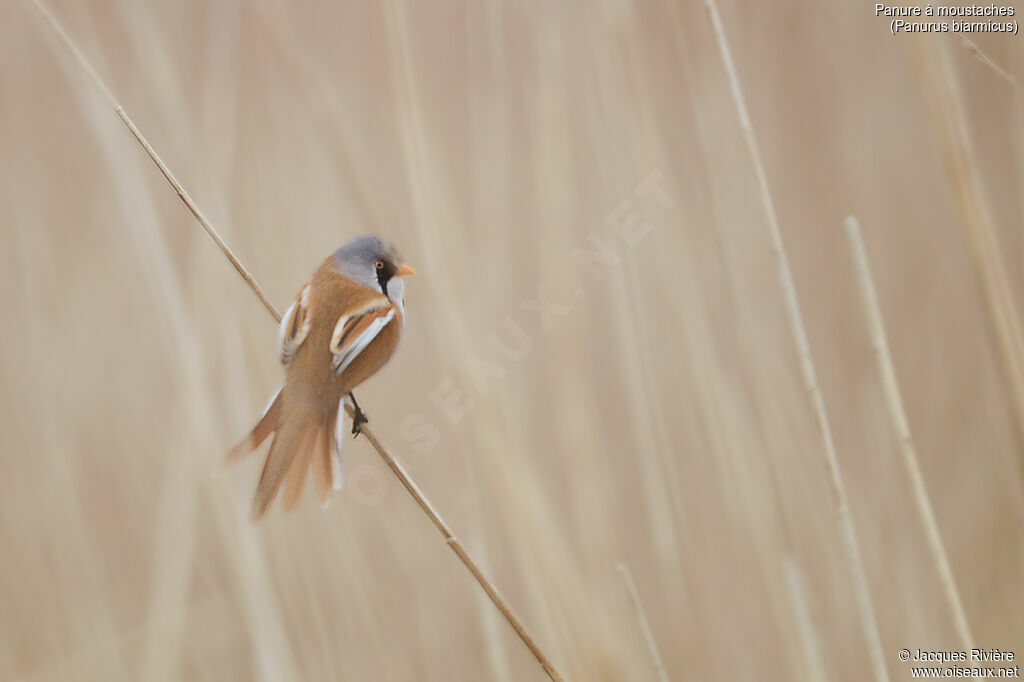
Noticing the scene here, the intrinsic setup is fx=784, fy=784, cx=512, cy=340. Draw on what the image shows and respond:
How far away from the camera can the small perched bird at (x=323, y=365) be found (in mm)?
929

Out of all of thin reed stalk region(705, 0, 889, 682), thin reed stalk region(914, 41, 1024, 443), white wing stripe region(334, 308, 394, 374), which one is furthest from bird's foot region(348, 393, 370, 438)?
thin reed stalk region(914, 41, 1024, 443)

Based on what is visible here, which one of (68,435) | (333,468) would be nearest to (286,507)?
(333,468)

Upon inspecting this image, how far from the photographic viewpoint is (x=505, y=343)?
163cm

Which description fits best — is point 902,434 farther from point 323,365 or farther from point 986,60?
point 323,365

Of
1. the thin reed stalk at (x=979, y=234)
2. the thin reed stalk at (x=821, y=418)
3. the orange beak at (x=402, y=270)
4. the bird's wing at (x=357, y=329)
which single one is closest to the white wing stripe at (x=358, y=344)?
the bird's wing at (x=357, y=329)

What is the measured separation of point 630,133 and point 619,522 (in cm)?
95

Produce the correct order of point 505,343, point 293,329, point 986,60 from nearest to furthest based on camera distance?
→ point 986,60
point 293,329
point 505,343

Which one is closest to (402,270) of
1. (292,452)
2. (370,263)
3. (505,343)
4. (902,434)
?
(370,263)

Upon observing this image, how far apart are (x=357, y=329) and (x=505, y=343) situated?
0.67 m

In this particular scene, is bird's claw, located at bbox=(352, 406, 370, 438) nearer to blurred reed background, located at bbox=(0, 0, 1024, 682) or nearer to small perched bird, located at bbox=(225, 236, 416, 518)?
small perched bird, located at bbox=(225, 236, 416, 518)

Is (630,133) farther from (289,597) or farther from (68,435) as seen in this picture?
(68,435)

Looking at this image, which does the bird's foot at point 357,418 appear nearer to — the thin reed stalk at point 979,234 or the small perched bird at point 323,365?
the small perched bird at point 323,365

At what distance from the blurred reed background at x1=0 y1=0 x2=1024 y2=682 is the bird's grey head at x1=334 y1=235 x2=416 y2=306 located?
0.06 meters

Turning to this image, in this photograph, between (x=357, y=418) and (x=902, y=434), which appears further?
(x=357, y=418)
